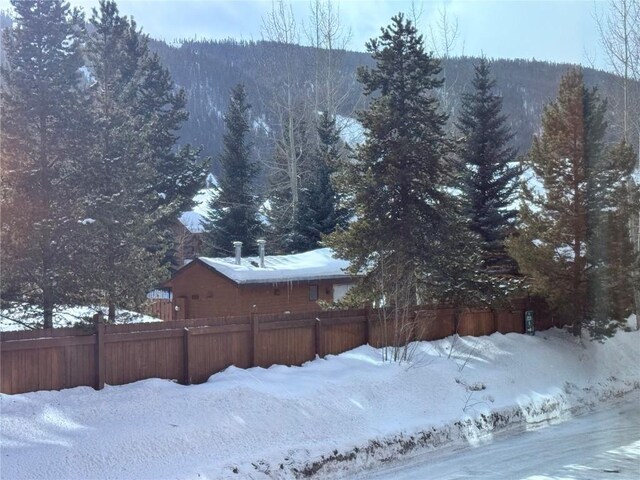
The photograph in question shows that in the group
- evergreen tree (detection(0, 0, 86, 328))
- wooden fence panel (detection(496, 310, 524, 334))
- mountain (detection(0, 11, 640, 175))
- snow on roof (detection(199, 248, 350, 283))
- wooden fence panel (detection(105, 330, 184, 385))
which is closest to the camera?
wooden fence panel (detection(105, 330, 184, 385))

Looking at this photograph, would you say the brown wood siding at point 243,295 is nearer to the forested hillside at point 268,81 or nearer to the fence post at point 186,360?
the fence post at point 186,360

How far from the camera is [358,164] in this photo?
53.6 ft

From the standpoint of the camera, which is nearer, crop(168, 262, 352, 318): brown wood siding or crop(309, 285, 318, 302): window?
crop(168, 262, 352, 318): brown wood siding

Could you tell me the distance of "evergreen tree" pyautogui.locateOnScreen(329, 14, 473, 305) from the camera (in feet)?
52.3

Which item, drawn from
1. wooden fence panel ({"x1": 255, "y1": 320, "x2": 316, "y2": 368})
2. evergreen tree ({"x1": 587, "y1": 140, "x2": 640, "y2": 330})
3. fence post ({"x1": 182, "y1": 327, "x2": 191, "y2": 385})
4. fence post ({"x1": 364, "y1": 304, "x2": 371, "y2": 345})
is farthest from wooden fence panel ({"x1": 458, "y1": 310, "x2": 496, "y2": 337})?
fence post ({"x1": 182, "y1": 327, "x2": 191, "y2": 385})

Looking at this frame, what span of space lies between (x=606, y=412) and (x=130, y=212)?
11.1 meters

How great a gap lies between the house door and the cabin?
0.21 metres

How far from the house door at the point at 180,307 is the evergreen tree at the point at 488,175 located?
12134 millimetres

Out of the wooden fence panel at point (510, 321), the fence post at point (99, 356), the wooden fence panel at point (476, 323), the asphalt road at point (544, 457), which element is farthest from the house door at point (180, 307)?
the asphalt road at point (544, 457)

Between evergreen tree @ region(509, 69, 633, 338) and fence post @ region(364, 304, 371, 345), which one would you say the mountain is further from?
fence post @ region(364, 304, 371, 345)

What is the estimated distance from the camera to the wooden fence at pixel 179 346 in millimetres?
9828

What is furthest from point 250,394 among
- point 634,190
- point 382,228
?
point 634,190

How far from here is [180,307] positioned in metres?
26.8

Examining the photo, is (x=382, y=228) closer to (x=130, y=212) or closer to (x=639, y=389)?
(x=130, y=212)
